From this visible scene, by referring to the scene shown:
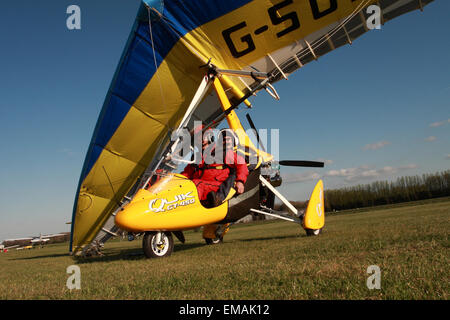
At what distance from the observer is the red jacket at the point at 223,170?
6.16 metres

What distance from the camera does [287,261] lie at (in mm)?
3574

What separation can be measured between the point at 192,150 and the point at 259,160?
158 centimetres

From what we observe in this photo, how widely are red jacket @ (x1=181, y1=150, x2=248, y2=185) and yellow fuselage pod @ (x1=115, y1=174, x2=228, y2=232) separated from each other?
55 centimetres

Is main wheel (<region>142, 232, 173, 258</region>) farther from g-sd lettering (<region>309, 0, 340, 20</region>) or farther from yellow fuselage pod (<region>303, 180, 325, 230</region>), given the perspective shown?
g-sd lettering (<region>309, 0, 340, 20</region>)

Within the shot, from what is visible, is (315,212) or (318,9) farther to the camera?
(315,212)

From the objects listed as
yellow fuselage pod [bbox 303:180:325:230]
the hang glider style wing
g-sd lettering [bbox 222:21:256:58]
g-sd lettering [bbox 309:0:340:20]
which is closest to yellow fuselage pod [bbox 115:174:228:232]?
the hang glider style wing

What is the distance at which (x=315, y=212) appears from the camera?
722 cm

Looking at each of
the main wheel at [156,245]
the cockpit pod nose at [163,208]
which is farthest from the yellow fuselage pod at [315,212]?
the main wheel at [156,245]

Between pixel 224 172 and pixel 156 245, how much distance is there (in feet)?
6.42

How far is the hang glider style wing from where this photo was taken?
19.0 feet

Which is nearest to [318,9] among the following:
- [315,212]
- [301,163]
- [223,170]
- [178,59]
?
[178,59]

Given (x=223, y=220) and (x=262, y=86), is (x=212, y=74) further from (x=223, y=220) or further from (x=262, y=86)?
(x=223, y=220)

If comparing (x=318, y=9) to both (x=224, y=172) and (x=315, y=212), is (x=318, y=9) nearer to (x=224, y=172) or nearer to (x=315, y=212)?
(x=224, y=172)
